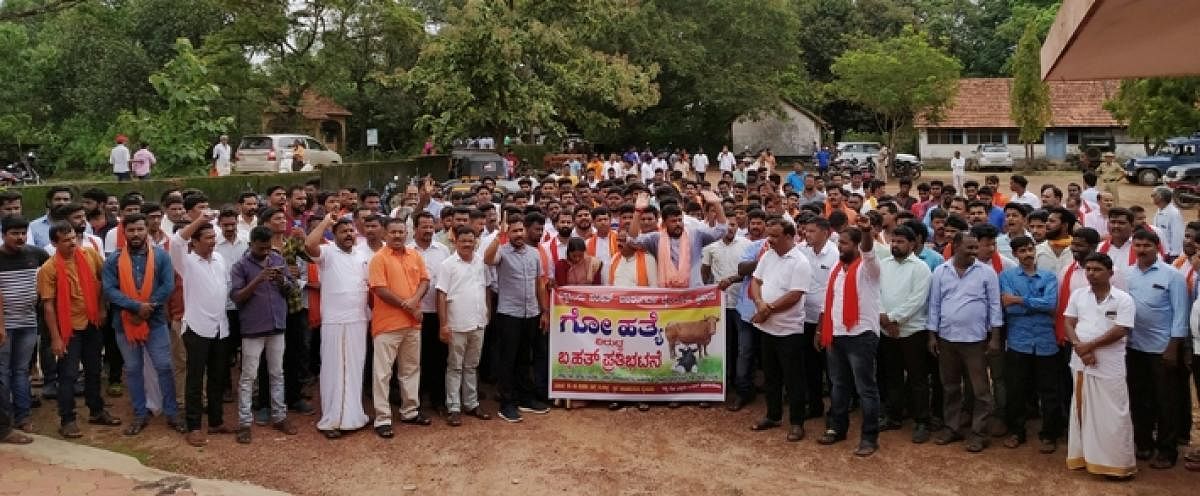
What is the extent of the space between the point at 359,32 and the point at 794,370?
29.3 m

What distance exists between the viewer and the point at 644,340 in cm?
823

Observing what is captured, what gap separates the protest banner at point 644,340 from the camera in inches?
323

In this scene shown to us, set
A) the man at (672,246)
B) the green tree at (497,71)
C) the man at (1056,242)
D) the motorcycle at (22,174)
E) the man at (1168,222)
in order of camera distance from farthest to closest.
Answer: the green tree at (497,71) < the motorcycle at (22,174) < the man at (1168,222) < the man at (672,246) < the man at (1056,242)

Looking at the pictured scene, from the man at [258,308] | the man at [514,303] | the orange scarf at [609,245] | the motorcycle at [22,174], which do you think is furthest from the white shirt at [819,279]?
the motorcycle at [22,174]

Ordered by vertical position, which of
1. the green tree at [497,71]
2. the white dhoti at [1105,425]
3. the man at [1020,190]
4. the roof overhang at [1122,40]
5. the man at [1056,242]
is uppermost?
the green tree at [497,71]

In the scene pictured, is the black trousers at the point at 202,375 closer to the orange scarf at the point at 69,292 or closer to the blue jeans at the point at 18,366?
the orange scarf at the point at 69,292

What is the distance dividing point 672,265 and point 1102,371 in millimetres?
3472

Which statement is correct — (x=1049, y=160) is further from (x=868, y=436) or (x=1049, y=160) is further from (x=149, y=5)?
(x=868, y=436)

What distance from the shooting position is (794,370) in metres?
7.35

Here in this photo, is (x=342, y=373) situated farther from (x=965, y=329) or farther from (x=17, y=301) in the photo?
(x=965, y=329)

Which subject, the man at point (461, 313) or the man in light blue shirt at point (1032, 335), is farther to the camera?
the man at point (461, 313)

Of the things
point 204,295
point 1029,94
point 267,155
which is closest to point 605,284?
point 204,295

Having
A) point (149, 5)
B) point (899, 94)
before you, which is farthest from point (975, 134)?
point (149, 5)

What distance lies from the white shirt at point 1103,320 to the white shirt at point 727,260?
107 inches
